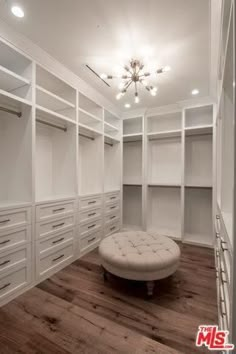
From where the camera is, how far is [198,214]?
3.47 meters

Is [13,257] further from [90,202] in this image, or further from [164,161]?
[164,161]

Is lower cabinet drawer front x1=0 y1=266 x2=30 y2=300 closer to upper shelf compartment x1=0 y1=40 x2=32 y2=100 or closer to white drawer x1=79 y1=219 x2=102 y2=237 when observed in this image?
white drawer x1=79 y1=219 x2=102 y2=237

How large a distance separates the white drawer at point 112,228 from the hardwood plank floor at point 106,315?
3.71ft

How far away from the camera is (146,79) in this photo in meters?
2.54

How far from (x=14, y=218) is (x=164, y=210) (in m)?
2.92

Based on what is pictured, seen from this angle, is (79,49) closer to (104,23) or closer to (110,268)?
(104,23)

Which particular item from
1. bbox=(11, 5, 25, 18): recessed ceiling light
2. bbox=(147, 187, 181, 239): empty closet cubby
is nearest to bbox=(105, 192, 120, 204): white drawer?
bbox=(147, 187, 181, 239): empty closet cubby

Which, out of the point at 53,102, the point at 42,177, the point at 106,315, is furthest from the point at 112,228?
the point at 53,102

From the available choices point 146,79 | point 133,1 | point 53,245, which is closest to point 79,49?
point 133,1

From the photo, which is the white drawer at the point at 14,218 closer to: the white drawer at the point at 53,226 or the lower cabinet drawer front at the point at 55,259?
the white drawer at the point at 53,226

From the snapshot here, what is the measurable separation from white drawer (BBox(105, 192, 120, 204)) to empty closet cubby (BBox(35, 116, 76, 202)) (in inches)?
34.6

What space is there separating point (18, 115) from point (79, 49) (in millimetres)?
1031

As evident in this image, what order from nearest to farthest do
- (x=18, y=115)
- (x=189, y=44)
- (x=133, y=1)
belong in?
(x=133, y=1) → (x=189, y=44) → (x=18, y=115)

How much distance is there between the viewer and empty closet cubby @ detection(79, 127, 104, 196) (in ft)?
10.5
